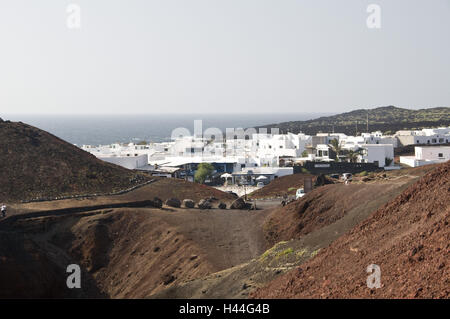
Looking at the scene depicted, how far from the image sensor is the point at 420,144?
7694 cm

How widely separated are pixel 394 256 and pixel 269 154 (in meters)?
57.8

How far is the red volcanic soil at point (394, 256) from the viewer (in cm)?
1232

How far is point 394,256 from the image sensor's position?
13.9 metres

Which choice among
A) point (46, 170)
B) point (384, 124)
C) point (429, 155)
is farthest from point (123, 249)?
point (384, 124)

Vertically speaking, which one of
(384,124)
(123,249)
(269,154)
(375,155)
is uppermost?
(384,124)

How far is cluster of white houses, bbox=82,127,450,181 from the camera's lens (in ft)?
191

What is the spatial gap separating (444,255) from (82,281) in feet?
61.0

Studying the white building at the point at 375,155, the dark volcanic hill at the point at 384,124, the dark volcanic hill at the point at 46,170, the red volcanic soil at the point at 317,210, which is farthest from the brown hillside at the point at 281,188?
the dark volcanic hill at the point at 384,124

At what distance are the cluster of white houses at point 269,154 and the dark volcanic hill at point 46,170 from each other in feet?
42.2

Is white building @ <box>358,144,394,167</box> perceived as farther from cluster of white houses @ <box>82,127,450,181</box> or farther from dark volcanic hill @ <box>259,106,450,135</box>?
dark volcanic hill @ <box>259,106,450,135</box>

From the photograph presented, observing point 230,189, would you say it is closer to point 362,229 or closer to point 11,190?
point 11,190

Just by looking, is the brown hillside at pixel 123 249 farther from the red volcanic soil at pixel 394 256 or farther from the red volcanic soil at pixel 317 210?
the red volcanic soil at pixel 394 256

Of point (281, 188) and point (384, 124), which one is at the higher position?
point (384, 124)

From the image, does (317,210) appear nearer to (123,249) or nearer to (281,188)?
(123,249)
